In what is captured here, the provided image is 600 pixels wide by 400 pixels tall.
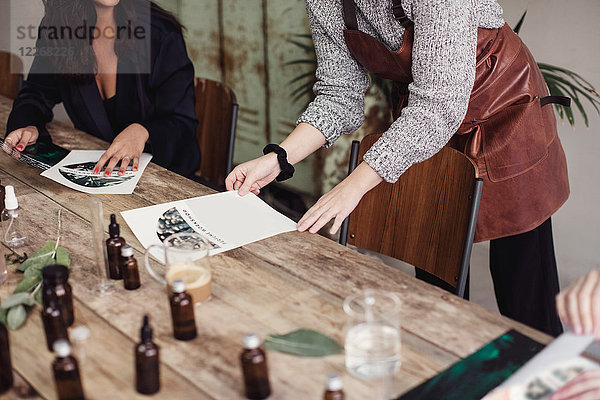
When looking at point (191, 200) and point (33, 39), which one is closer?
point (191, 200)

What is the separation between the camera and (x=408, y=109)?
1.36 m

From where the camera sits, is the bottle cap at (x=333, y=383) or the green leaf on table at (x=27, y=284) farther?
the green leaf on table at (x=27, y=284)

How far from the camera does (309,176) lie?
354cm

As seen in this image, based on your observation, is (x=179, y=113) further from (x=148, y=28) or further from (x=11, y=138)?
(x=11, y=138)

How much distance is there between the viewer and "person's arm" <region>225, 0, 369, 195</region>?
1573mm

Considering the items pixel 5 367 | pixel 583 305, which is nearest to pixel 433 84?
pixel 583 305

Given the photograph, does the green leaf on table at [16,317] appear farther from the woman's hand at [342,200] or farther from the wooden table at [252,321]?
the woman's hand at [342,200]

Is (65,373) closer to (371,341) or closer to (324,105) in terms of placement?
(371,341)

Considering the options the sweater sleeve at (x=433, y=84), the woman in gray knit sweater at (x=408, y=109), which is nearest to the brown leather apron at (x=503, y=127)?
the woman in gray knit sweater at (x=408, y=109)

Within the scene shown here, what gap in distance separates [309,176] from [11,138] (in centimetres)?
181

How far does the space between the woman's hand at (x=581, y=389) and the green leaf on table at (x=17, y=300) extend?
0.84m

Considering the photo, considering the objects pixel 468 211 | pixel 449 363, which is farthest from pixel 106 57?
pixel 449 363

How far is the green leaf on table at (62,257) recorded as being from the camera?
1207 mm

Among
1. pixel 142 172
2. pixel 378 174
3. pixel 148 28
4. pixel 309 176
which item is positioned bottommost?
Answer: pixel 309 176
